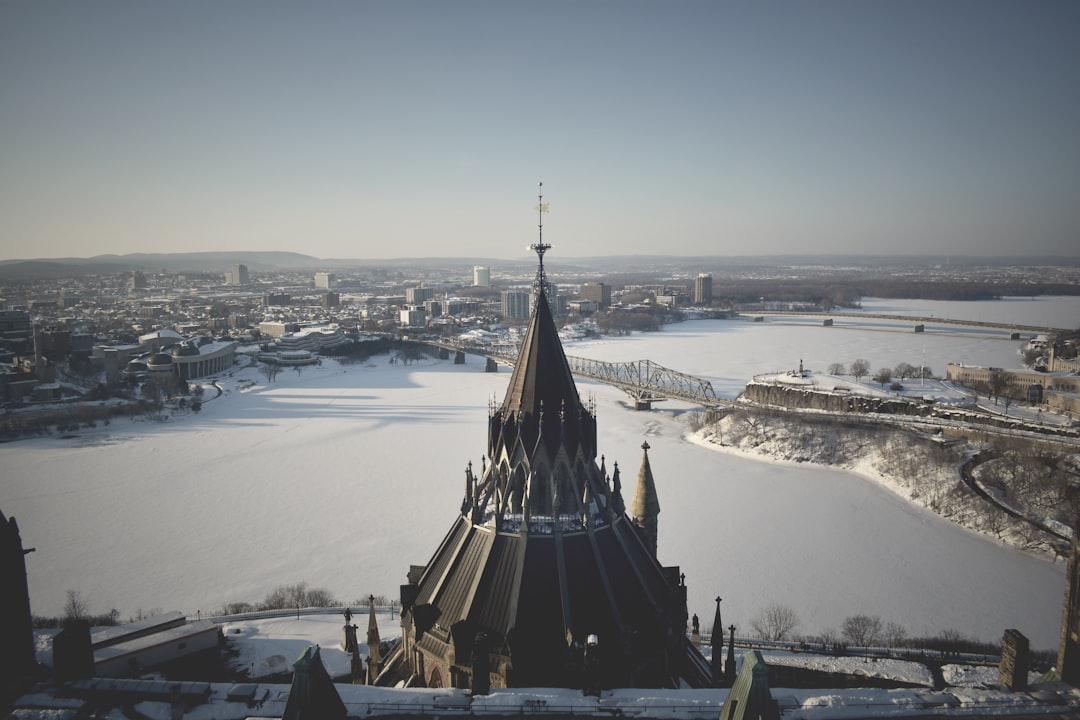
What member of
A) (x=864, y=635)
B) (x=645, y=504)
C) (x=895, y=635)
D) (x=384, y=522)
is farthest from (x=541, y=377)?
(x=384, y=522)

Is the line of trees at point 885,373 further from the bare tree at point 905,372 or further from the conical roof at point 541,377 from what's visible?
the conical roof at point 541,377

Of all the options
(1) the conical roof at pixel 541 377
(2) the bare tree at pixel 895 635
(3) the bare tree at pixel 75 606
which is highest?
(1) the conical roof at pixel 541 377

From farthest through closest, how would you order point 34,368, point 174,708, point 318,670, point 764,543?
1. point 34,368
2. point 764,543
3. point 174,708
4. point 318,670

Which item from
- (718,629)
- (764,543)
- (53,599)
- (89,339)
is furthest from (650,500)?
(89,339)

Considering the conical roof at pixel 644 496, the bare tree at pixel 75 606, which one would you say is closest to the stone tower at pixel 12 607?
the conical roof at pixel 644 496

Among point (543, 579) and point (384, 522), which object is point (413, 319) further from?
point (543, 579)

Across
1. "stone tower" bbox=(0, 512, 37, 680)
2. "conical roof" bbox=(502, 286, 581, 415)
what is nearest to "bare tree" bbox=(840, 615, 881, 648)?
"conical roof" bbox=(502, 286, 581, 415)

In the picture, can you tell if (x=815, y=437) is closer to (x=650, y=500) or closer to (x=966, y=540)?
(x=966, y=540)

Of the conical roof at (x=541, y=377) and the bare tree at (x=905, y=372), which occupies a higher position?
the conical roof at (x=541, y=377)

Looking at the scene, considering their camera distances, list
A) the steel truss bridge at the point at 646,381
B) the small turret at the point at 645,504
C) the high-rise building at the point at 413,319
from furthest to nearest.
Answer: the high-rise building at the point at 413,319, the steel truss bridge at the point at 646,381, the small turret at the point at 645,504
